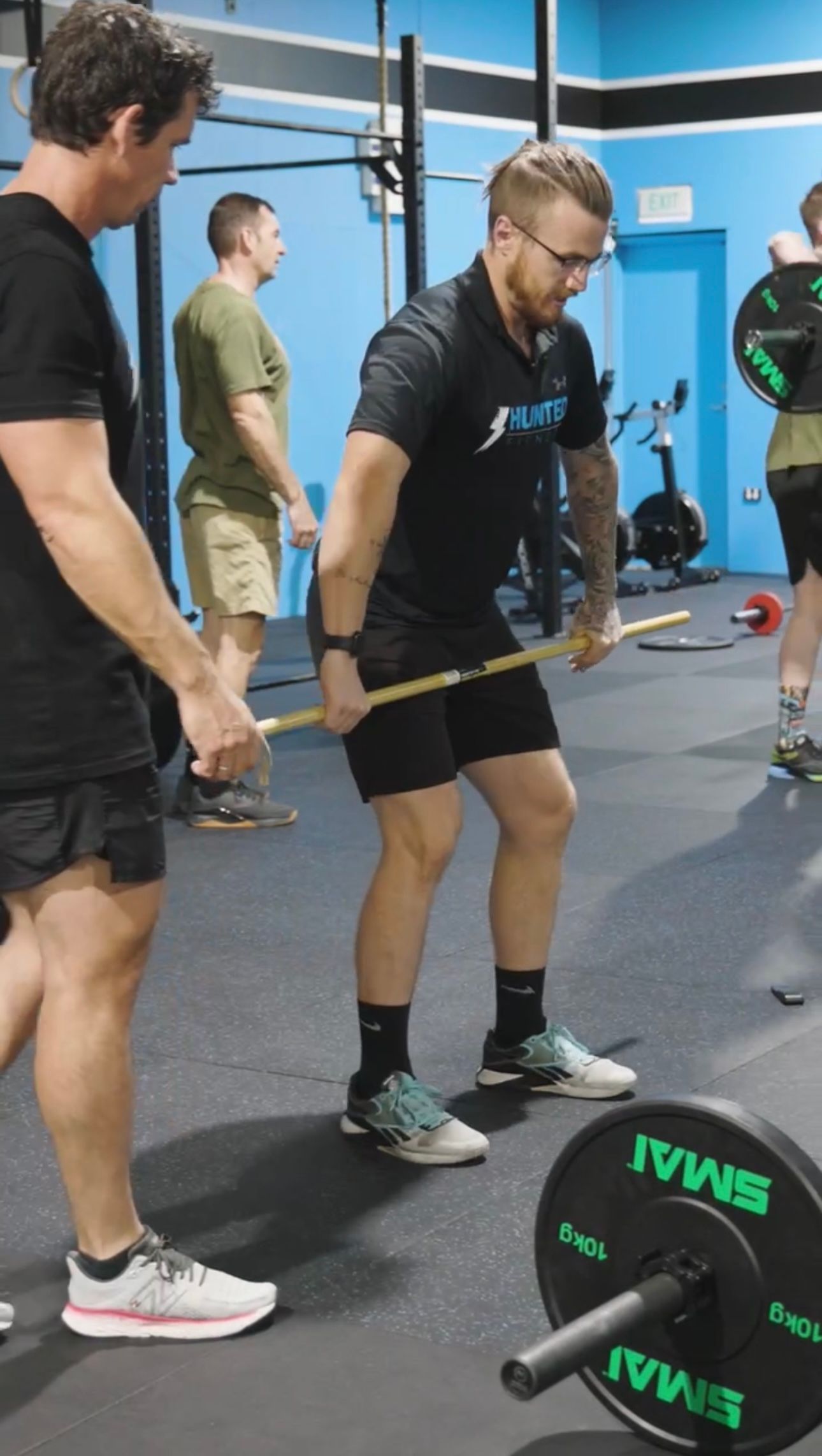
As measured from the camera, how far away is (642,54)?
30.6 feet

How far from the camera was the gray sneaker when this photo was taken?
4211 millimetres

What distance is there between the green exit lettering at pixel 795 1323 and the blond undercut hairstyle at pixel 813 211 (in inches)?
126

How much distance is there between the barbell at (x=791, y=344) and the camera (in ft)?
13.5

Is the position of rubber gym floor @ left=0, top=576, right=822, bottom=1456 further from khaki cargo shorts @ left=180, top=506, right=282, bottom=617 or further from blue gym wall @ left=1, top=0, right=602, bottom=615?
blue gym wall @ left=1, top=0, right=602, bottom=615

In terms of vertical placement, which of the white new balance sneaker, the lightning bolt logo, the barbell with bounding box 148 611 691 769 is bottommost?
the white new balance sneaker

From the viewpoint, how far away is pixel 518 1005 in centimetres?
253

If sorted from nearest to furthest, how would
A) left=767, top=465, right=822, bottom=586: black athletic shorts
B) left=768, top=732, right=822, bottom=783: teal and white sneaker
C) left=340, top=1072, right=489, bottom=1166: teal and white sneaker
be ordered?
left=340, top=1072, right=489, bottom=1166: teal and white sneaker
left=767, top=465, right=822, bottom=586: black athletic shorts
left=768, top=732, right=822, bottom=783: teal and white sneaker

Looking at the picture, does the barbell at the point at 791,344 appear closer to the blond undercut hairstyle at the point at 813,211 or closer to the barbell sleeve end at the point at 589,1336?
the blond undercut hairstyle at the point at 813,211

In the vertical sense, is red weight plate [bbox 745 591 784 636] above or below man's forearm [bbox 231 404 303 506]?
below

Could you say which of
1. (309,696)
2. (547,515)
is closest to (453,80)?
(547,515)

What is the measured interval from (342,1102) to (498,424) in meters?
0.93

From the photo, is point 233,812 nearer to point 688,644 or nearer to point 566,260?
point 566,260

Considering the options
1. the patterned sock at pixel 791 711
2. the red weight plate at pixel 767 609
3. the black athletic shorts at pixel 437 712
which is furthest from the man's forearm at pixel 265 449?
the red weight plate at pixel 767 609

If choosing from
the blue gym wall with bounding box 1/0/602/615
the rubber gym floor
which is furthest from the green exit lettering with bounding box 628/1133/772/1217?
the blue gym wall with bounding box 1/0/602/615
